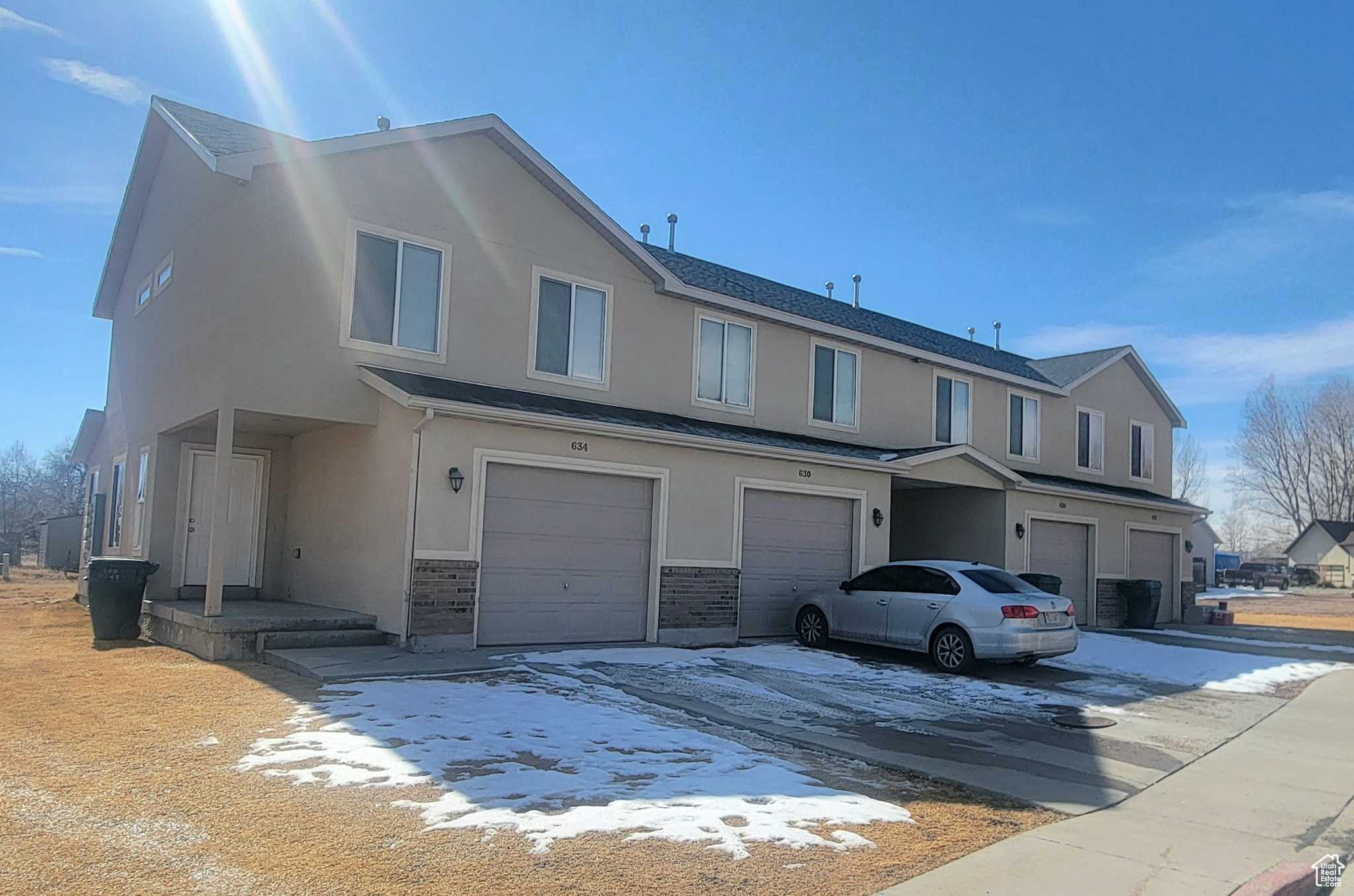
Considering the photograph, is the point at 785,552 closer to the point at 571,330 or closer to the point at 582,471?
the point at 582,471

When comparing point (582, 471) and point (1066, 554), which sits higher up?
point (582, 471)

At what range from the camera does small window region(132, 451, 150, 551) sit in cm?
1497

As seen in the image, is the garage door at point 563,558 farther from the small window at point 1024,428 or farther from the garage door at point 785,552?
the small window at point 1024,428

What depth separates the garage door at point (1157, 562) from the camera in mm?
22500

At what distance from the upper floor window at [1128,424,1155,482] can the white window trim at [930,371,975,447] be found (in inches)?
253

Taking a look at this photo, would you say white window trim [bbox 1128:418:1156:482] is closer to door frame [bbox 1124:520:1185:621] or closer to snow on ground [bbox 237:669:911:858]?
door frame [bbox 1124:520:1185:621]

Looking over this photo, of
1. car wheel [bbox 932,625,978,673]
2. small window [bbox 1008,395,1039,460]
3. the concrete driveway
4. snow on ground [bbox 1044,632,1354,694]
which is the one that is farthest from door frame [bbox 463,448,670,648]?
small window [bbox 1008,395,1039,460]

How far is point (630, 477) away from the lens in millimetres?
13570

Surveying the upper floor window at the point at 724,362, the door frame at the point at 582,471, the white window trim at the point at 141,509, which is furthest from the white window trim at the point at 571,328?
the white window trim at the point at 141,509

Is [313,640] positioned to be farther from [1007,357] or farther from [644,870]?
[1007,357]

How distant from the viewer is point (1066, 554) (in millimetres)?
20594

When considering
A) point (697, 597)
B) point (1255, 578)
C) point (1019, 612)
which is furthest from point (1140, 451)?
point (1255, 578)

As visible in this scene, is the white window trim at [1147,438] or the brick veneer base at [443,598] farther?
the white window trim at [1147,438]

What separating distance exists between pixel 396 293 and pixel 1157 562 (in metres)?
19.1
